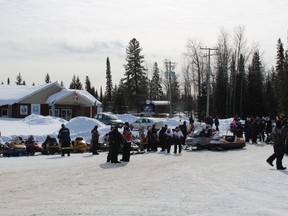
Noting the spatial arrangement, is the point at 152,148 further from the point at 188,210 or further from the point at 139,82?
the point at 139,82

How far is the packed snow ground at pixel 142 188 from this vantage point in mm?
9227

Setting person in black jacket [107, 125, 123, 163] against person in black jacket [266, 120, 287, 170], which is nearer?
person in black jacket [266, 120, 287, 170]

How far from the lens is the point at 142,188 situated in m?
11.8

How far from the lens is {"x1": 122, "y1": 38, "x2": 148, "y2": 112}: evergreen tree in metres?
84.7

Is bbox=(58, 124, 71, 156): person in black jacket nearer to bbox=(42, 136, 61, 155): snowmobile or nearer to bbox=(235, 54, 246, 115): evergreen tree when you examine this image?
bbox=(42, 136, 61, 155): snowmobile

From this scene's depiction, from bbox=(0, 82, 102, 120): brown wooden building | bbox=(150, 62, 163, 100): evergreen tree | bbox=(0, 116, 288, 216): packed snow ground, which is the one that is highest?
bbox=(150, 62, 163, 100): evergreen tree

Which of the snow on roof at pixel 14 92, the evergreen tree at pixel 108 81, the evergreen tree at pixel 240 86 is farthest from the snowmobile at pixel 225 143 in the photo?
the evergreen tree at pixel 108 81

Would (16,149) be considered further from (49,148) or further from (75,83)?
(75,83)

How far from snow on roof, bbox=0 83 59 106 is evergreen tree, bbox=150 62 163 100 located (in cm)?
6018

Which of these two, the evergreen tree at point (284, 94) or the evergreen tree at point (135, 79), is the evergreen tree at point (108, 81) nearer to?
the evergreen tree at point (135, 79)

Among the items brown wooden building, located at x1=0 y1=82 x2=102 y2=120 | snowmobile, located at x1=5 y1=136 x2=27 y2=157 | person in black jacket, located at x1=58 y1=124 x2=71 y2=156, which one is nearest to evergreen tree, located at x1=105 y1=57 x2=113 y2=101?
brown wooden building, located at x1=0 y1=82 x2=102 y2=120

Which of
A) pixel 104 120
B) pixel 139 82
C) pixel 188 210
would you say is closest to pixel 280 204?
pixel 188 210

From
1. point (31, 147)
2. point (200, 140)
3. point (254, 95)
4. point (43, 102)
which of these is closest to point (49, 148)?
point (31, 147)

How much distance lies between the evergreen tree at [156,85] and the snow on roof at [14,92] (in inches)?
2369
